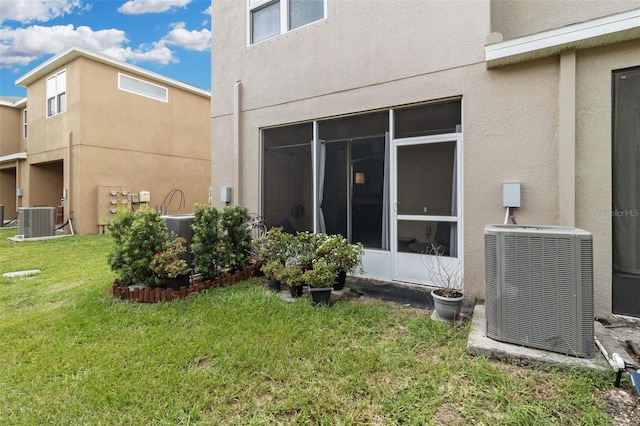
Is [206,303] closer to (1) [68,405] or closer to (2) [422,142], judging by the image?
(1) [68,405]

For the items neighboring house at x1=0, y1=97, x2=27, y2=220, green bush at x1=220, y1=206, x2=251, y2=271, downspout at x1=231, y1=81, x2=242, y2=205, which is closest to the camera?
green bush at x1=220, y1=206, x2=251, y2=271

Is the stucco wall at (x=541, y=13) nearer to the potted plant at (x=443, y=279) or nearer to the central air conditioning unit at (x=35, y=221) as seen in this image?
the potted plant at (x=443, y=279)

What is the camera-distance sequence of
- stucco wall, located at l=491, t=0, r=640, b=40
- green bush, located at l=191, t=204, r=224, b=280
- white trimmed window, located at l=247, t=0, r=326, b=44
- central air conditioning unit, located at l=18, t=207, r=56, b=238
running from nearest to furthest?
1. stucco wall, located at l=491, t=0, r=640, b=40
2. green bush, located at l=191, t=204, r=224, b=280
3. white trimmed window, located at l=247, t=0, r=326, b=44
4. central air conditioning unit, located at l=18, t=207, r=56, b=238

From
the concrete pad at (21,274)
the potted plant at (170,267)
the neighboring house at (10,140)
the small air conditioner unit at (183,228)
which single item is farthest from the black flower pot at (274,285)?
the neighboring house at (10,140)

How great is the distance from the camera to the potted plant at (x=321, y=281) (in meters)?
3.76

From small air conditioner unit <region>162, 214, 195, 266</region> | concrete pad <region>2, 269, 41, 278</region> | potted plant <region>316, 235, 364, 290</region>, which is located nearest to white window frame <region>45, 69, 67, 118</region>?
concrete pad <region>2, 269, 41, 278</region>

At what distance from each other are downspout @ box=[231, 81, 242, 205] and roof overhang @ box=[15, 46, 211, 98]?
8389 mm

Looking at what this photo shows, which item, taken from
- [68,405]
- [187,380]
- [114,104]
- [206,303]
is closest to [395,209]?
[206,303]

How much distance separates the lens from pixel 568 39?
3293 mm

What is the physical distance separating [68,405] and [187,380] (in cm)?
75

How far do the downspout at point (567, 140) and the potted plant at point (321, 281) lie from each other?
8.73 ft

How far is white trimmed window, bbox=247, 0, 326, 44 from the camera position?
533cm

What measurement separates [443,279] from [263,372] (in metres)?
2.85

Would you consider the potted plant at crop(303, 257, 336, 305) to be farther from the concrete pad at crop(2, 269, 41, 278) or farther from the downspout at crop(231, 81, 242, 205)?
the concrete pad at crop(2, 269, 41, 278)
